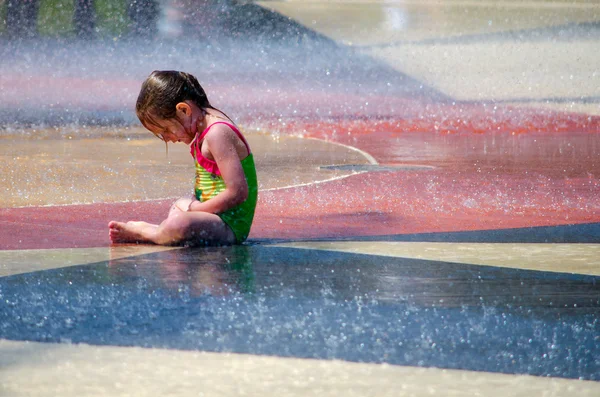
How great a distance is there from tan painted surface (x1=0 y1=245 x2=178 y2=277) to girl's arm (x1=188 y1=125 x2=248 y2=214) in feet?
1.13

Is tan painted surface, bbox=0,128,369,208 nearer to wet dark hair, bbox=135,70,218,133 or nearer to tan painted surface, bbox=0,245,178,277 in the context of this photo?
tan painted surface, bbox=0,245,178,277

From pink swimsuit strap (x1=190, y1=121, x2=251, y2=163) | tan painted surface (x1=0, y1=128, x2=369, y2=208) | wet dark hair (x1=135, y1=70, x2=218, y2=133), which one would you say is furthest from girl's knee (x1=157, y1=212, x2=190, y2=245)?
tan painted surface (x1=0, y1=128, x2=369, y2=208)

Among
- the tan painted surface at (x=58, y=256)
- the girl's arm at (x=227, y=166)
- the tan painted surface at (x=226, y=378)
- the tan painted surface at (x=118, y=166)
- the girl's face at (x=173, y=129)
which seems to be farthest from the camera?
the tan painted surface at (x=118, y=166)

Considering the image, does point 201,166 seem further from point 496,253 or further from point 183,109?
point 496,253

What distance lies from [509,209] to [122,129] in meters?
10.8

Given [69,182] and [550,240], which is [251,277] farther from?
[69,182]

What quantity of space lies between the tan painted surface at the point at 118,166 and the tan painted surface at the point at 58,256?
1.82 metres

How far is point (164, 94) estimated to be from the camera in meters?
4.08

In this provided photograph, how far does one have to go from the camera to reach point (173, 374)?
222cm

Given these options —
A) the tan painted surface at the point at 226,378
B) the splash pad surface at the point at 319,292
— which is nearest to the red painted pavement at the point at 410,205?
the splash pad surface at the point at 319,292

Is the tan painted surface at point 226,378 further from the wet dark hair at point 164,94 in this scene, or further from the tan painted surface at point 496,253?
the wet dark hair at point 164,94

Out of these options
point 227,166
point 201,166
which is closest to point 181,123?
point 201,166

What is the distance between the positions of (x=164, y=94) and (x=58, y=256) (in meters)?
0.77

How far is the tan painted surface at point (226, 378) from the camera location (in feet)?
6.89
